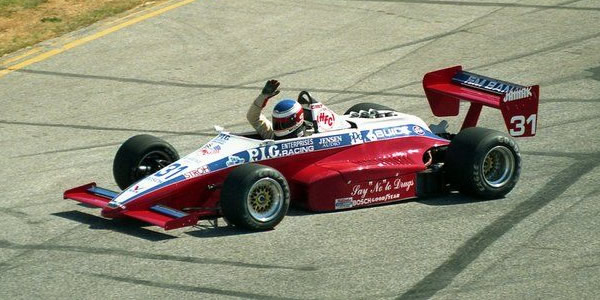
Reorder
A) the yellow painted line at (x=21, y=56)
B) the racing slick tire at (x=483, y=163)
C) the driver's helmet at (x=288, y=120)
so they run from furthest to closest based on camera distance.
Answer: the yellow painted line at (x=21, y=56)
the racing slick tire at (x=483, y=163)
the driver's helmet at (x=288, y=120)

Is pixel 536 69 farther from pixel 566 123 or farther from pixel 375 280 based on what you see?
pixel 375 280

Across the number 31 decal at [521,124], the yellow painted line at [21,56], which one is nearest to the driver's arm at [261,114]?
the number 31 decal at [521,124]

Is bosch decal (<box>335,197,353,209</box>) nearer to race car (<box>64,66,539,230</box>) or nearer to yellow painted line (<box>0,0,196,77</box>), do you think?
race car (<box>64,66,539,230</box>)

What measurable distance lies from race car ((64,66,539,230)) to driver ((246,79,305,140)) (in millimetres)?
110

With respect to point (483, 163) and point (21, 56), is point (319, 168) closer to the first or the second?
point (483, 163)

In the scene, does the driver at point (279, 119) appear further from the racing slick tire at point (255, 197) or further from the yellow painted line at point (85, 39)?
the yellow painted line at point (85, 39)

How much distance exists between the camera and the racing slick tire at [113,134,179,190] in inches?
475

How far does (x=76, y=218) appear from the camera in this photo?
1180cm

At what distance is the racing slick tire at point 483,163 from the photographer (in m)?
11.9

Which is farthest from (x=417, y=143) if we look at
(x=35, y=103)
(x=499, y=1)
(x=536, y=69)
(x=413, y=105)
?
(x=499, y=1)

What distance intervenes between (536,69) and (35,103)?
7.08 metres

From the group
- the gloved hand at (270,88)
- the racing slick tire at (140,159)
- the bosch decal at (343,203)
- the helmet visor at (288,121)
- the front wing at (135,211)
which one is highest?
the gloved hand at (270,88)

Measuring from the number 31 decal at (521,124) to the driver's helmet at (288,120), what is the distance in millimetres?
2353

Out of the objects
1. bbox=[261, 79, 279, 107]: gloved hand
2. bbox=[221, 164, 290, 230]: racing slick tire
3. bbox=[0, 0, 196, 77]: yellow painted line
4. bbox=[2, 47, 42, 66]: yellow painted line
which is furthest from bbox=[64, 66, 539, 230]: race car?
bbox=[2, 47, 42, 66]: yellow painted line
